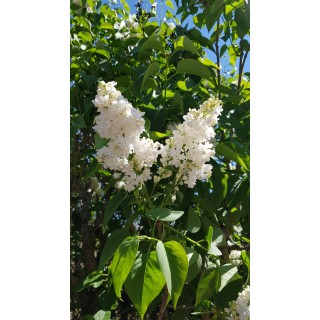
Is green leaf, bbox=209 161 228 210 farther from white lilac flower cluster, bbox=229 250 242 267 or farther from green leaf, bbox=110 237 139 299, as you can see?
green leaf, bbox=110 237 139 299

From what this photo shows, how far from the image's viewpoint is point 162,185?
2.85 feet

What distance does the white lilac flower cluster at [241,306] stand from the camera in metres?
0.74

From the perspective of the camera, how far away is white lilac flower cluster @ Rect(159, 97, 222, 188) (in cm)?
69

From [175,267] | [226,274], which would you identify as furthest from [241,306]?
[175,267]

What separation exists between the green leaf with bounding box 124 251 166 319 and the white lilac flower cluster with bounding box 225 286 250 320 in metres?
0.16

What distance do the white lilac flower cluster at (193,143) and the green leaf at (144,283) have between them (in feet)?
0.43

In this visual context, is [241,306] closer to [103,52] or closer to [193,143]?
[193,143]

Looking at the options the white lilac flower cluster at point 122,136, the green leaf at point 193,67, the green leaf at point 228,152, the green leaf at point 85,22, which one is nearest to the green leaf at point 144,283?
the white lilac flower cluster at point 122,136

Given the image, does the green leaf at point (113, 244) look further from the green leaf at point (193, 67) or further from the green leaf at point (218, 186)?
the green leaf at point (193, 67)

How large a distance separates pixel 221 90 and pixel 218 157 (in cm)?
13

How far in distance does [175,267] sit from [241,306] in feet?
0.58
